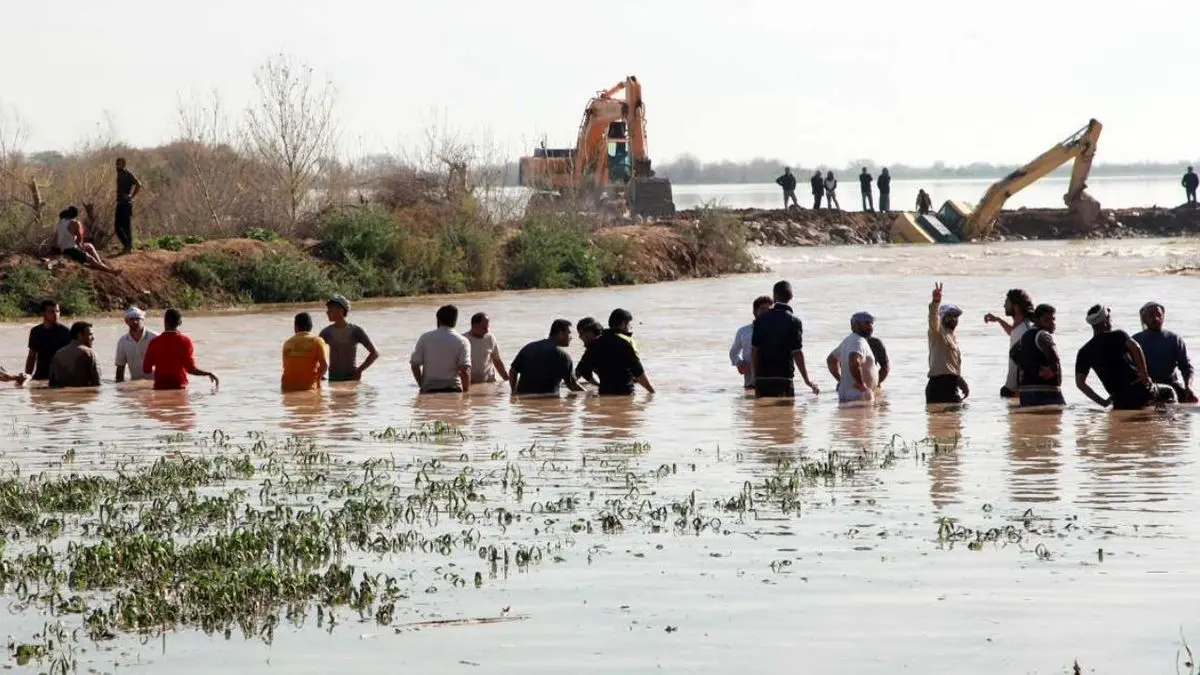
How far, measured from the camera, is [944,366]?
17906mm

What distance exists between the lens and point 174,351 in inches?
797

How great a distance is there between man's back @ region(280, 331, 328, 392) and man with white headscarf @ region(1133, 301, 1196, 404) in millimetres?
7903

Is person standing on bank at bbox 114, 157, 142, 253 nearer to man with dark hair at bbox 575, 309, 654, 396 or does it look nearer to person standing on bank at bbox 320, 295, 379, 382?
person standing on bank at bbox 320, 295, 379, 382

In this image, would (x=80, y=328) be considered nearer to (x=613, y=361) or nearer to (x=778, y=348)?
(x=613, y=361)

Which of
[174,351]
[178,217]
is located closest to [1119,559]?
[174,351]

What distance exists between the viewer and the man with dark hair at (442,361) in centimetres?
1934

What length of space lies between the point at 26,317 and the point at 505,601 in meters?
26.2

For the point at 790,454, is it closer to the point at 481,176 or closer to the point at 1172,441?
the point at 1172,441

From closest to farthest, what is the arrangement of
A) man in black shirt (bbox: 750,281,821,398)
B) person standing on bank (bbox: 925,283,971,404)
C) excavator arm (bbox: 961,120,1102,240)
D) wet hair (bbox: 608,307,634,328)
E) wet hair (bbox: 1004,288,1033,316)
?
wet hair (bbox: 1004,288,1033,316) < person standing on bank (bbox: 925,283,971,404) < man in black shirt (bbox: 750,281,821,398) < wet hair (bbox: 608,307,634,328) < excavator arm (bbox: 961,120,1102,240)

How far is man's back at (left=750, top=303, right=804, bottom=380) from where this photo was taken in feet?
59.6

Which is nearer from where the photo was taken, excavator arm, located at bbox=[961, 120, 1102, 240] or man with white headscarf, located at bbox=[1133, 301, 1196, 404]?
man with white headscarf, located at bbox=[1133, 301, 1196, 404]

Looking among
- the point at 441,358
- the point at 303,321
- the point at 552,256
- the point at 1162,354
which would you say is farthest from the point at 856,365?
the point at 552,256

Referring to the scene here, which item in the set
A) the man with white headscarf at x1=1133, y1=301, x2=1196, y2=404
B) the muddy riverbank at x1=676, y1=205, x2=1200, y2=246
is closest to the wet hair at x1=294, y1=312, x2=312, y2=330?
the man with white headscarf at x1=1133, y1=301, x2=1196, y2=404

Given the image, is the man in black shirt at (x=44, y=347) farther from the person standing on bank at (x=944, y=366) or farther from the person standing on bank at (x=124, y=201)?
the person standing on bank at (x=124, y=201)
